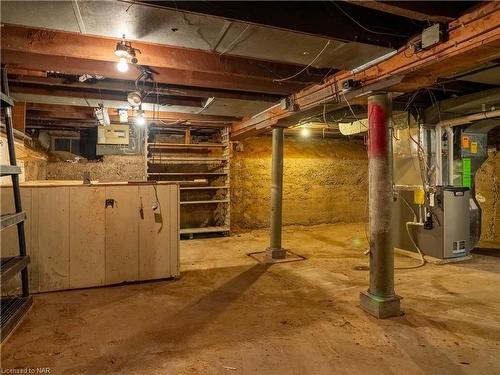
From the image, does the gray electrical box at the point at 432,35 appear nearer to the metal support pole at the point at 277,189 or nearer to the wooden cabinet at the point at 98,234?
the metal support pole at the point at 277,189

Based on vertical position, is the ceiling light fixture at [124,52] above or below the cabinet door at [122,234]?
above

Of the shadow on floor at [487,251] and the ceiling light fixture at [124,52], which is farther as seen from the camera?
the shadow on floor at [487,251]

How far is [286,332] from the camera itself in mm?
2436

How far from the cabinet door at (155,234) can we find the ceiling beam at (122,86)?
1042 millimetres

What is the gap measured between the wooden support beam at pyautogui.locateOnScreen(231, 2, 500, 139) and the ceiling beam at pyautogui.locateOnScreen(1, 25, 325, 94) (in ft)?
0.70

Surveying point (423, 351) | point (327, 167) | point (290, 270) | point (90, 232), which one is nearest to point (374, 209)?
point (423, 351)

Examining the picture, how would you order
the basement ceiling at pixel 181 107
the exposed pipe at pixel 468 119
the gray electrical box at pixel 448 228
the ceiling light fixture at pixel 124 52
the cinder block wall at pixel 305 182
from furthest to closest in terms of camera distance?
1. the cinder block wall at pixel 305 182
2. the gray electrical box at pixel 448 228
3. the basement ceiling at pixel 181 107
4. the exposed pipe at pixel 468 119
5. the ceiling light fixture at pixel 124 52

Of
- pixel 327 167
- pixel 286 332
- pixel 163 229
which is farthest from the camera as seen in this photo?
pixel 327 167

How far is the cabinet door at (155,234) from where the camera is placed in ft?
11.8

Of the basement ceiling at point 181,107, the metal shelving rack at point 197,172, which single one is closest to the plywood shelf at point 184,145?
the metal shelving rack at point 197,172

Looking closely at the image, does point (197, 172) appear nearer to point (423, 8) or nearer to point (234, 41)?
point (234, 41)

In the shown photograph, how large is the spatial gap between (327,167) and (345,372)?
234 inches

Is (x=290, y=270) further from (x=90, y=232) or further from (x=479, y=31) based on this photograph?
(x=479, y=31)

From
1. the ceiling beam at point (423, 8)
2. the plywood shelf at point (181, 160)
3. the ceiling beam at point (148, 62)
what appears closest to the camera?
the ceiling beam at point (423, 8)
